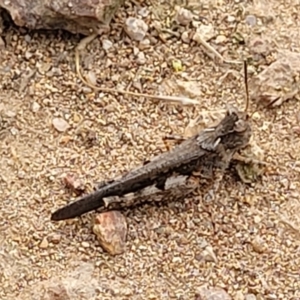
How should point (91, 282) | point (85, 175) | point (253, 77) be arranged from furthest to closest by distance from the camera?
point (253, 77)
point (85, 175)
point (91, 282)

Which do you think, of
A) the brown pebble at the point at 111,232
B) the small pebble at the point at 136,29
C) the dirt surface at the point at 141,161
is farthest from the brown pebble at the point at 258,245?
the small pebble at the point at 136,29

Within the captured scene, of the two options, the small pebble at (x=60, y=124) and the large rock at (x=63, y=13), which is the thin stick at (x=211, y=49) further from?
the small pebble at (x=60, y=124)

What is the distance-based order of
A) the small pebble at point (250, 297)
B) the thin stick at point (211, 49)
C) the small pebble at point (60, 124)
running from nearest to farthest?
the small pebble at point (250, 297) < the small pebble at point (60, 124) < the thin stick at point (211, 49)

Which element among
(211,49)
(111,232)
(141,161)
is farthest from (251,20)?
(111,232)

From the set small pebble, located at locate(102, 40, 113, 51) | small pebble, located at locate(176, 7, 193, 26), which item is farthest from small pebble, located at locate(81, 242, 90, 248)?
small pebble, located at locate(176, 7, 193, 26)

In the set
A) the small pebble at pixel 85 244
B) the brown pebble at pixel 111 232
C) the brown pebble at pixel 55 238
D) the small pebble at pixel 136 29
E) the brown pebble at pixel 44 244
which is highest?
the small pebble at pixel 136 29

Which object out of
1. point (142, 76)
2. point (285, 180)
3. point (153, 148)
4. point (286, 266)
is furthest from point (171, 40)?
point (286, 266)

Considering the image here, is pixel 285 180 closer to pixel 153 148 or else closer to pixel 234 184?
pixel 234 184
